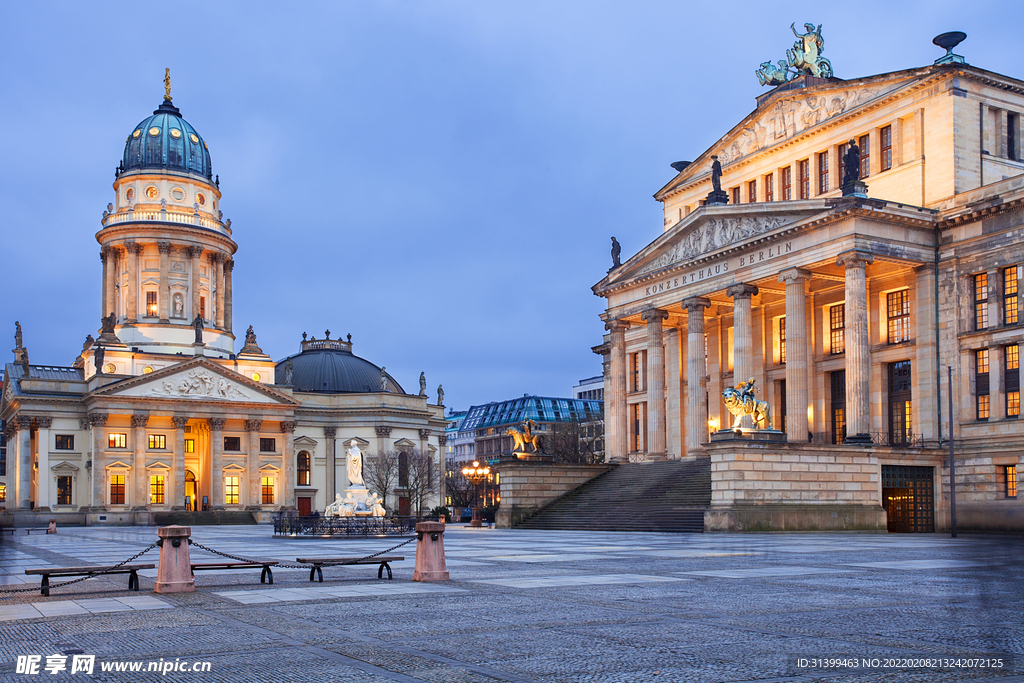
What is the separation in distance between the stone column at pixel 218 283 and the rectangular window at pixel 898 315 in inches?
2936

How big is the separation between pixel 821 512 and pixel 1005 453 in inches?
342

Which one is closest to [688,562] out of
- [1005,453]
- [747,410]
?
[747,410]

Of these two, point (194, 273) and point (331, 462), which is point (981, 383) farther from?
point (194, 273)

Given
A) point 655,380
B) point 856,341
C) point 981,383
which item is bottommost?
point 981,383

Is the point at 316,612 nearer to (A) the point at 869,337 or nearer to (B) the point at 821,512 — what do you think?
(B) the point at 821,512

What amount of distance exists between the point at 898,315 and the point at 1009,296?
6.14m

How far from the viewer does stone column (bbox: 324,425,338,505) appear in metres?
106

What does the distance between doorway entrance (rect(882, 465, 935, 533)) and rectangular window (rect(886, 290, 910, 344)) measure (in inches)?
268

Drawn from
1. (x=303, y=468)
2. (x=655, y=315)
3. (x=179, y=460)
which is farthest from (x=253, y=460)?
(x=655, y=315)

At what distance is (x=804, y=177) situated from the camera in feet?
197

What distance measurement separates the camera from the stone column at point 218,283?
108m

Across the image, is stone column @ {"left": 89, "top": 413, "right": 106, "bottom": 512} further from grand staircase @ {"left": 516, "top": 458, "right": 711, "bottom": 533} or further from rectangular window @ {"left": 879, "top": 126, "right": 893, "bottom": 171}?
rectangular window @ {"left": 879, "top": 126, "right": 893, "bottom": 171}

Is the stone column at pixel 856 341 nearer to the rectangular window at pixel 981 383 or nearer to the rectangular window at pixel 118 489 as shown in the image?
the rectangular window at pixel 981 383

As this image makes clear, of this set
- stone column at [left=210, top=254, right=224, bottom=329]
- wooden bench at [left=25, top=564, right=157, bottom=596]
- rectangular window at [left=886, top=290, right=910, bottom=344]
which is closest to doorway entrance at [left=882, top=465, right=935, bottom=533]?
rectangular window at [left=886, top=290, right=910, bottom=344]
